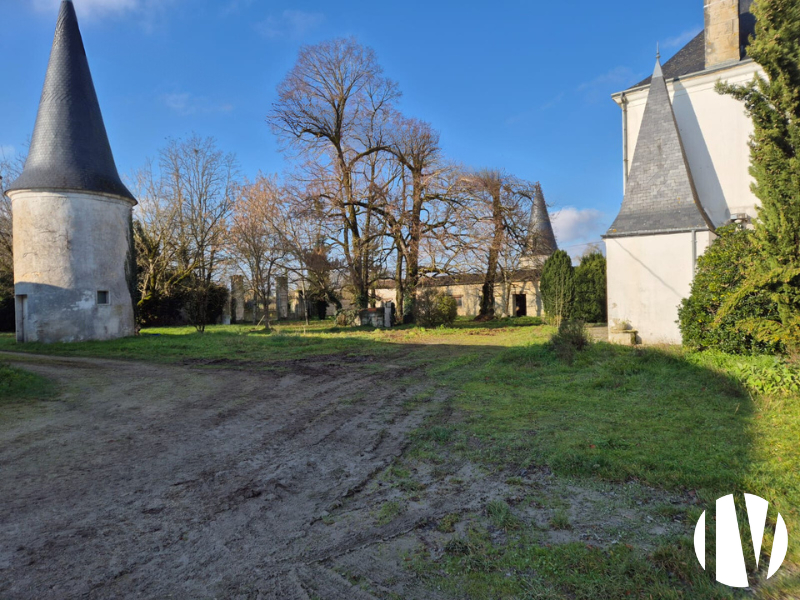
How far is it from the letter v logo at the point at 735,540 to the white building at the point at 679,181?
929 cm

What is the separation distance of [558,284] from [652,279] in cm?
1069

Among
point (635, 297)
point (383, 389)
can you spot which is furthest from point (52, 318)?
point (635, 297)

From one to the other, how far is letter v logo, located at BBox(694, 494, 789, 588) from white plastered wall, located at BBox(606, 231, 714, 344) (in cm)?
923

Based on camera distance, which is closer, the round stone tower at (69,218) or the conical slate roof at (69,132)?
the round stone tower at (69,218)

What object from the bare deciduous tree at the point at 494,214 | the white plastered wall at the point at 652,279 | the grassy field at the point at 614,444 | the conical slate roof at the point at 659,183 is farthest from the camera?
the bare deciduous tree at the point at 494,214

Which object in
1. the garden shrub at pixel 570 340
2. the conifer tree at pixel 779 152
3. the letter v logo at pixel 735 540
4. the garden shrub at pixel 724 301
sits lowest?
the letter v logo at pixel 735 540

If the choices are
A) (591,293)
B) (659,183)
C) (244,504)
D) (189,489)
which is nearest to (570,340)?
(659,183)

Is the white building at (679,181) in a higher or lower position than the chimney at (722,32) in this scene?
lower

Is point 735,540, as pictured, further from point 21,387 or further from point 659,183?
point 659,183

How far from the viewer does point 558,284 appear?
2256 cm

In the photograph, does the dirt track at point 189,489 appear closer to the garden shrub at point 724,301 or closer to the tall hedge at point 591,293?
the garden shrub at point 724,301

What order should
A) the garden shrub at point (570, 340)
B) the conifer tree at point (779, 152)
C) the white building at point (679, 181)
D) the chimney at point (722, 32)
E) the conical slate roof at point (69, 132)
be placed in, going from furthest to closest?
1. the conical slate roof at point (69, 132)
2. the chimney at point (722, 32)
3. the white building at point (679, 181)
4. the garden shrub at point (570, 340)
5. the conifer tree at point (779, 152)

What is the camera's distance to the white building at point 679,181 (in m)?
11.7

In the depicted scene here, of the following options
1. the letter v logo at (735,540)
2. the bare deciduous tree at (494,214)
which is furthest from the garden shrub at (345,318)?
the letter v logo at (735,540)
